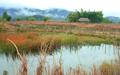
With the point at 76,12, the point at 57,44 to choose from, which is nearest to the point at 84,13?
the point at 76,12

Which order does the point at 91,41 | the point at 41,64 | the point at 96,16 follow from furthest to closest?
the point at 96,16 < the point at 91,41 < the point at 41,64

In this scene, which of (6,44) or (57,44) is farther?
(57,44)

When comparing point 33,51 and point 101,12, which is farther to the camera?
point 101,12

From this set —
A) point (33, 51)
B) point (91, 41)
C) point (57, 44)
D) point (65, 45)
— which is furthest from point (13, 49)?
point (91, 41)

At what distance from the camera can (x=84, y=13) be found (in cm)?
4462

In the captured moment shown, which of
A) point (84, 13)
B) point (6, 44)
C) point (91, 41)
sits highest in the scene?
point (84, 13)

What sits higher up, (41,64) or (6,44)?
(41,64)

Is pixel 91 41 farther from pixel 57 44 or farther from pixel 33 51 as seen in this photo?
pixel 33 51

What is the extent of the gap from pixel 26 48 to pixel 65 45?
373cm

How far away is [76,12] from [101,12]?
9.02 meters

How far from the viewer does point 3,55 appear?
316 inches

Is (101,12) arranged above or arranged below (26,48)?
above


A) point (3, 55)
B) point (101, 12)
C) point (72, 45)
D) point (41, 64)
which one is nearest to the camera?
point (41, 64)

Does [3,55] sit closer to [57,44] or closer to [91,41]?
[57,44]
